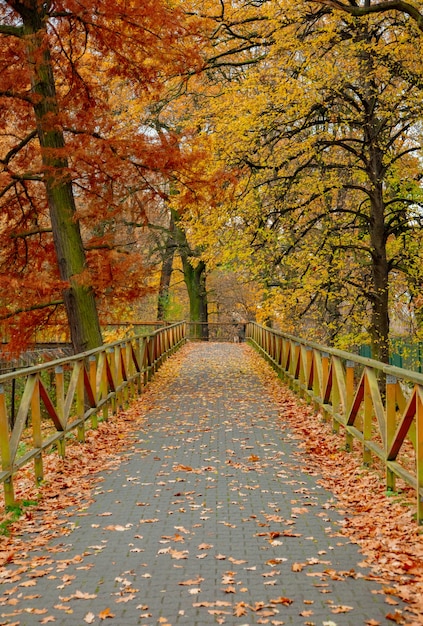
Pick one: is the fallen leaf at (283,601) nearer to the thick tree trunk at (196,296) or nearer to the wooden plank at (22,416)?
the wooden plank at (22,416)

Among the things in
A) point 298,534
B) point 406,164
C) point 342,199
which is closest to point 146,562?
point 298,534

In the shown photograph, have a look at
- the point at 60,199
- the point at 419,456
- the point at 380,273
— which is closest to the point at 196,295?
the point at 380,273

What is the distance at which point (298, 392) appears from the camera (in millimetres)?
14039

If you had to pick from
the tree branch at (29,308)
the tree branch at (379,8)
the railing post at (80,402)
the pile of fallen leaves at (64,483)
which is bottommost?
the pile of fallen leaves at (64,483)

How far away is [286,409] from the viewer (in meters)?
13.0

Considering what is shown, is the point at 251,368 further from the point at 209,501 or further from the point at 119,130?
the point at 209,501

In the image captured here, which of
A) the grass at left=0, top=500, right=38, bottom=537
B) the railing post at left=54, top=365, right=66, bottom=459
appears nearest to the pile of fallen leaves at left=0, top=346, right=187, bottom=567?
the grass at left=0, top=500, right=38, bottom=537

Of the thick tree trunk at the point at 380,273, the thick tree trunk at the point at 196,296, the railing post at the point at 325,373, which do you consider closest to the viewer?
the railing post at the point at 325,373

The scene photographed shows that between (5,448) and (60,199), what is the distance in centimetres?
792

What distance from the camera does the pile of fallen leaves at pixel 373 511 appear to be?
186 inches

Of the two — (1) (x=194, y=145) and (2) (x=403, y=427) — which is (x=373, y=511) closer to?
(2) (x=403, y=427)

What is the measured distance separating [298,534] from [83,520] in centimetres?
203

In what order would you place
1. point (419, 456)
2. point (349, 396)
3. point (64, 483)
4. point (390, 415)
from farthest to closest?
1. point (349, 396)
2. point (64, 483)
3. point (390, 415)
4. point (419, 456)

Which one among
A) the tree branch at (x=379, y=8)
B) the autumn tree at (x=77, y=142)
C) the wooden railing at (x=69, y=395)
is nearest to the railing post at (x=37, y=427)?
the wooden railing at (x=69, y=395)
